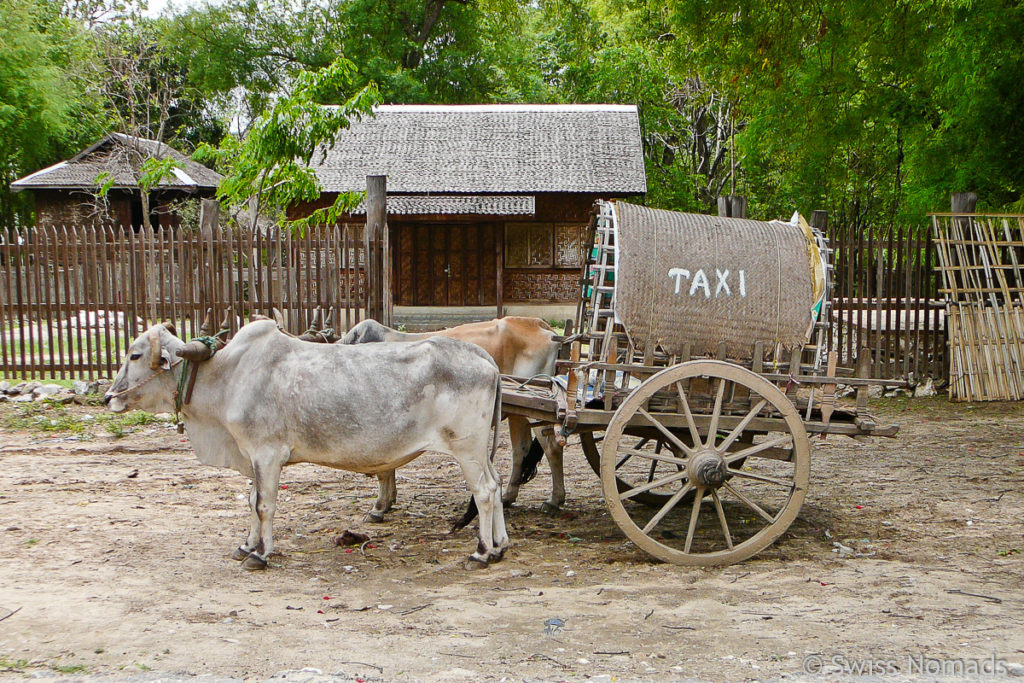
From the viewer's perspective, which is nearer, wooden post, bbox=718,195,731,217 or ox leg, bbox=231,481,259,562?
ox leg, bbox=231,481,259,562

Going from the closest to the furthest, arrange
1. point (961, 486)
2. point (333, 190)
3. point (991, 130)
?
point (961, 486) < point (991, 130) < point (333, 190)

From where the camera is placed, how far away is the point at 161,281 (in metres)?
11.9

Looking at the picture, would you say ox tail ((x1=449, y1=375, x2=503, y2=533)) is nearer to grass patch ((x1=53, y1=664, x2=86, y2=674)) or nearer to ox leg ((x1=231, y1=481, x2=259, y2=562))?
ox leg ((x1=231, y1=481, x2=259, y2=562))

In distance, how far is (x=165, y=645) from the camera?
170 inches

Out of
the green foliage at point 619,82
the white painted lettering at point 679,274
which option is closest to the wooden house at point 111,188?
the green foliage at point 619,82

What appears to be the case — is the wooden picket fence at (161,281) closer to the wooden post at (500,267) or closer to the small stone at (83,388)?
the small stone at (83,388)

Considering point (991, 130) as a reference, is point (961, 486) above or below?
below

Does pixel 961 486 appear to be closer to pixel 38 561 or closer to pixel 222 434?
pixel 222 434

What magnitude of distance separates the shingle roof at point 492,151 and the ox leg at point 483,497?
1629 cm

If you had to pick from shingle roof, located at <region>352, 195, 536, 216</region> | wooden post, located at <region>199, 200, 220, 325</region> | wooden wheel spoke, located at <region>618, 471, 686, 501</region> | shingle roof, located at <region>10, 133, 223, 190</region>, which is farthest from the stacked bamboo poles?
shingle roof, located at <region>10, 133, 223, 190</region>

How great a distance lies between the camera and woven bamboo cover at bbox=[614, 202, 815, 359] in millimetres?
5594

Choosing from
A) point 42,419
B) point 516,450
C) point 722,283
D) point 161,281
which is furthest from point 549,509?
point 161,281

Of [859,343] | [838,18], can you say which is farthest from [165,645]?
[838,18]

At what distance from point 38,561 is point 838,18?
34.7 ft
